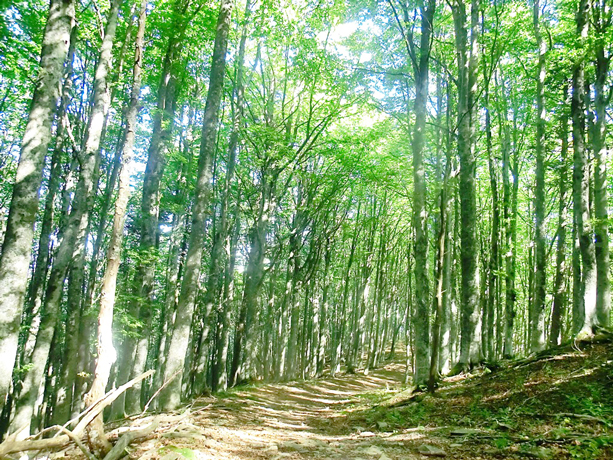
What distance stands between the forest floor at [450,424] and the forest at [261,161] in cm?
71

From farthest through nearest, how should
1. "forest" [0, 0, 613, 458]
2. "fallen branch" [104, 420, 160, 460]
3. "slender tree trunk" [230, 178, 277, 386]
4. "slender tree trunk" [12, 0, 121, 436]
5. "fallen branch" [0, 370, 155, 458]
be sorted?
"slender tree trunk" [230, 178, 277, 386] → "slender tree trunk" [12, 0, 121, 436] → "forest" [0, 0, 613, 458] → "fallen branch" [104, 420, 160, 460] → "fallen branch" [0, 370, 155, 458]

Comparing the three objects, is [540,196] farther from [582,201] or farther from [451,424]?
[451,424]

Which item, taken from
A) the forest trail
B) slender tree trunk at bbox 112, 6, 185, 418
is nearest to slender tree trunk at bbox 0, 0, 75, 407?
the forest trail

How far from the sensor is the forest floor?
472 cm

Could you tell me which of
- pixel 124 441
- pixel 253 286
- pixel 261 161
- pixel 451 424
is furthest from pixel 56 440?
pixel 261 161

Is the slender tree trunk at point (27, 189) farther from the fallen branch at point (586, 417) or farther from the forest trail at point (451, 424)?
the fallen branch at point (586, 417)

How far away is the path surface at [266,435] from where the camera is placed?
479 centimetres

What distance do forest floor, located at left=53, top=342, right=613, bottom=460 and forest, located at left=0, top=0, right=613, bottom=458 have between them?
714mm

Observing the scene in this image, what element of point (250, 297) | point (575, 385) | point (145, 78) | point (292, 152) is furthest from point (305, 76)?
point (575, 385)

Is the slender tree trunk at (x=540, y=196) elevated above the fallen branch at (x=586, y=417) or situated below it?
above

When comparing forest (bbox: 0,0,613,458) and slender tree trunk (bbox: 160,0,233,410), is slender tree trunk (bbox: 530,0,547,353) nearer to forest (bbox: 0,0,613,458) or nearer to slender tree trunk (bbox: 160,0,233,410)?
forest (bbox: 0,0,613,458)

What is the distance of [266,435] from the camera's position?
674 centimetres

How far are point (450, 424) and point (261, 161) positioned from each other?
453 inches

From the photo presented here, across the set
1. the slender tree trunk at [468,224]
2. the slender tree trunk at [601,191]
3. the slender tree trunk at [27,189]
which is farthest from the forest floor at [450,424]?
the slender tree trunk at [27,189]
